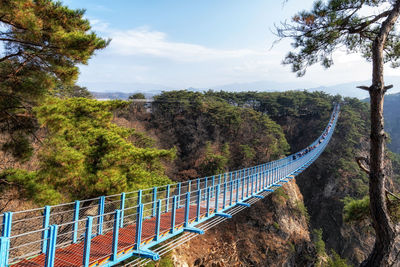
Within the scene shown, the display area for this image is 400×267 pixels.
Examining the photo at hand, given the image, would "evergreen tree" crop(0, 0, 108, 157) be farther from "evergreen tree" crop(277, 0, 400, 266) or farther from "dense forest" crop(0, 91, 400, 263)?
"evergreen tree" crop(277, 0, 400, 266)

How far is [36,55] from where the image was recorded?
4.62 m

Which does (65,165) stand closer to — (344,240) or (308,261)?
(308,261)

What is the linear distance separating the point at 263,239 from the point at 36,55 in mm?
14636

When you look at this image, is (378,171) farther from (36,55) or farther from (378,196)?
(36,55)

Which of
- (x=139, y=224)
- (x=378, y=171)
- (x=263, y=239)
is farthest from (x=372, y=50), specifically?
(x=263, y=239)

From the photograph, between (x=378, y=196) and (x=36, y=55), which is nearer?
(x=378, y=196)

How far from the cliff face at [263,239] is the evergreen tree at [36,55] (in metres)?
9.89

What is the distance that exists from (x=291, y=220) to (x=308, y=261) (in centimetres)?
236

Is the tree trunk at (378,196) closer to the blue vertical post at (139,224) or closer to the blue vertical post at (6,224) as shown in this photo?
the blue vertical post at (139,224)

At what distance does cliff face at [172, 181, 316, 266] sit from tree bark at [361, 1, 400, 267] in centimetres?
1034

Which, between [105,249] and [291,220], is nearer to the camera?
[105,249]

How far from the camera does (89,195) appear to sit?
6.72 metres

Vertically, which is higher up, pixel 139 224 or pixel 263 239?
pixel 139 224

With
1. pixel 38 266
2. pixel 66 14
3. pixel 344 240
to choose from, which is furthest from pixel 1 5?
pixel 344 240
